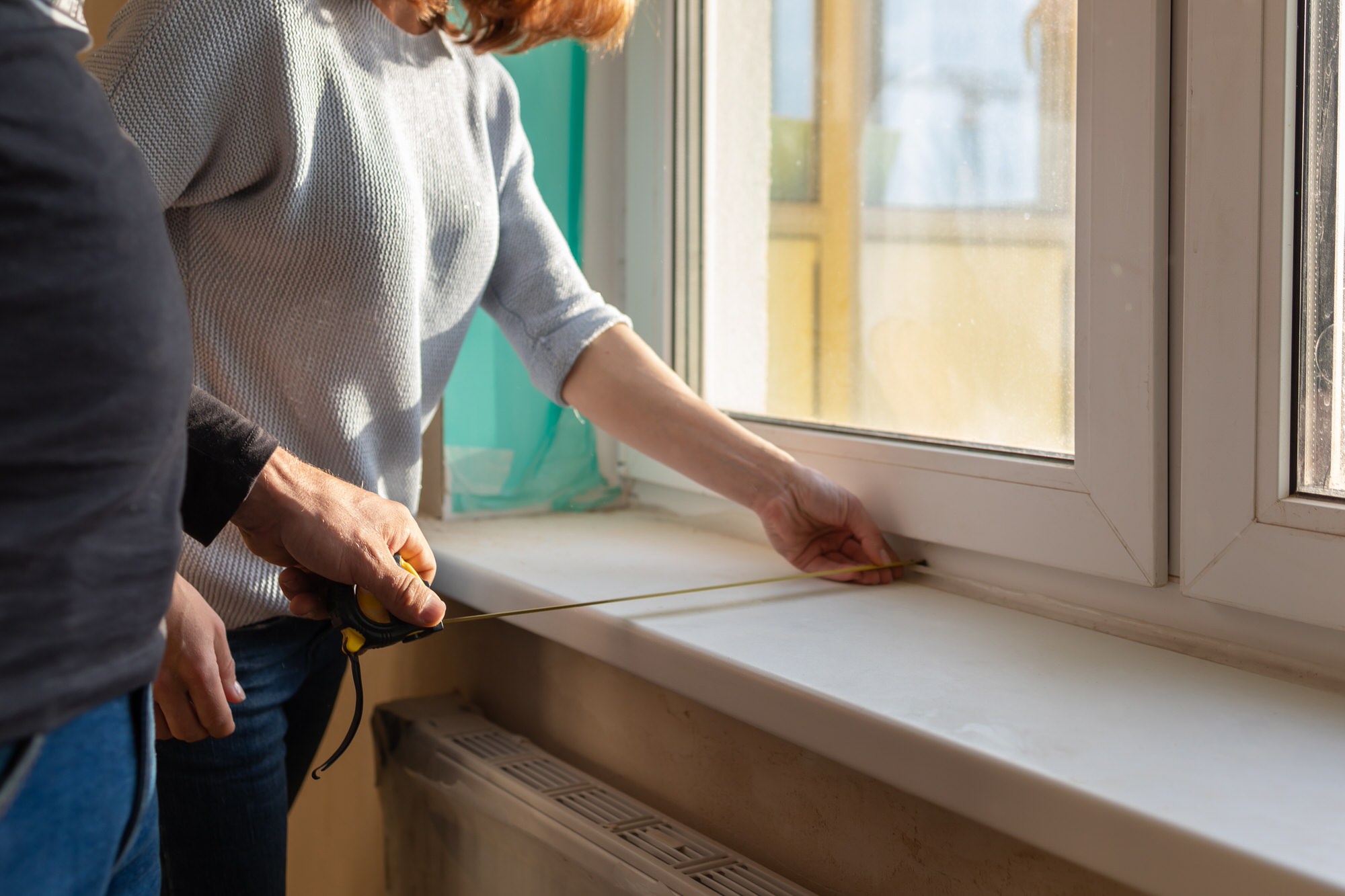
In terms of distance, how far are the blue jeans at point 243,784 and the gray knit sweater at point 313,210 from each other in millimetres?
47

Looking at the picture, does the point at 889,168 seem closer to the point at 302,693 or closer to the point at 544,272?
the point at 544,272

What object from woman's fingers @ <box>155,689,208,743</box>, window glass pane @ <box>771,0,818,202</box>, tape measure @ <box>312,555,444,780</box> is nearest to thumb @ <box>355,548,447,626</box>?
tape measure @ <box>312,555,444,780</box>

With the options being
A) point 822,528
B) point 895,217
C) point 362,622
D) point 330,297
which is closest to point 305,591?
point 362,622

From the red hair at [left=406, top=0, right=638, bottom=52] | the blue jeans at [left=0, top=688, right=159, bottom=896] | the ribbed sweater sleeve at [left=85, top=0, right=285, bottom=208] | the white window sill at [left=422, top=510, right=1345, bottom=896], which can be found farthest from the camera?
the red hair at [left=406, top=0, right=638, bottom=52]

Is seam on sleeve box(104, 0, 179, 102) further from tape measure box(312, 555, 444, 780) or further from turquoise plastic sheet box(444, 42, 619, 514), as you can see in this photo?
turquoise plastic sheet box(444, 42, 619, 514)

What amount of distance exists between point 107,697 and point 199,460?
252mm

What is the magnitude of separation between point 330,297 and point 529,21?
33 cm

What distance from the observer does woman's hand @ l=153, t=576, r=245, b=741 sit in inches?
26.8

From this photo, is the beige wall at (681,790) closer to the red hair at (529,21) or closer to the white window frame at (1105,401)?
the white window frame at (1105,401)

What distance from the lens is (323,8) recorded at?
87 centimetres

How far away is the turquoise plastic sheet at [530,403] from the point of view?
1308mm

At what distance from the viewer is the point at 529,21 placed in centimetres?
101

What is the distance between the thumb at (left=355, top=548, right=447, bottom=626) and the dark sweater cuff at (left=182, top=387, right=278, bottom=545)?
9 centimetres

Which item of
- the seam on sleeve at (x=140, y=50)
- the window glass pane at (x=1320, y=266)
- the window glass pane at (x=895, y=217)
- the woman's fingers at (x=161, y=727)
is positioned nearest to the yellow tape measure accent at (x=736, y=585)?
the window glass pane at (x=895, y=217)
